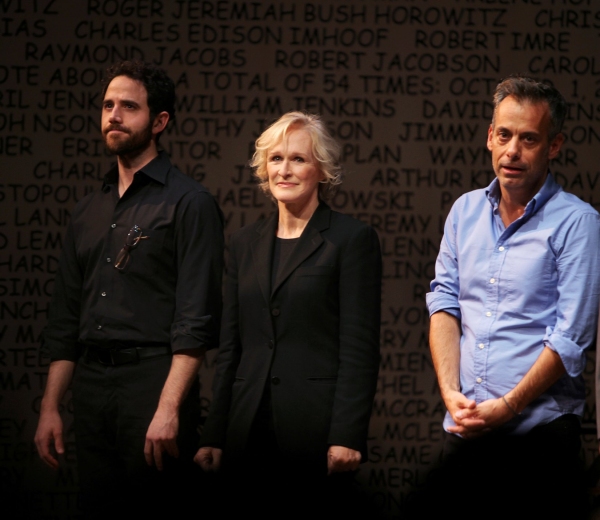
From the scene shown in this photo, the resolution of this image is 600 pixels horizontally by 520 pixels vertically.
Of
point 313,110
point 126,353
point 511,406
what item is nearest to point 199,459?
point 126,353

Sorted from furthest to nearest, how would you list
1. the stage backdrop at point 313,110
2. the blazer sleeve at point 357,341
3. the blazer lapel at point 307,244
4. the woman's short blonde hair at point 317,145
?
the stage backdrop at point 313,110, the woman's short blonde hair at point 317,145, the blazer lapel at point 307,244, the blazer sleeve at point 357,341

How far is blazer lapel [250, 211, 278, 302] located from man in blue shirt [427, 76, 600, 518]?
540 mm

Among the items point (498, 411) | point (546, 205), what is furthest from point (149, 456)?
point (546, 205)

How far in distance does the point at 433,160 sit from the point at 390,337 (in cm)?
87

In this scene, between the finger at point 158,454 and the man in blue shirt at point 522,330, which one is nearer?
the man in blue shirt at point 522,330

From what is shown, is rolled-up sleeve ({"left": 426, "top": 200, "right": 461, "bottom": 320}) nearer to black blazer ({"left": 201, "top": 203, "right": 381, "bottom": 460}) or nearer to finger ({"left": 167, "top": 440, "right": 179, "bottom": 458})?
black blazer ({"left": 201, "top": 203, "right": 381, "bottom": 460})

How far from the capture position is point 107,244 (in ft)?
10.0

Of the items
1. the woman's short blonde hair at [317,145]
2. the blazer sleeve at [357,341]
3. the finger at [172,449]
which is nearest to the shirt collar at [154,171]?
the woman's short blonde hair at [317,145]

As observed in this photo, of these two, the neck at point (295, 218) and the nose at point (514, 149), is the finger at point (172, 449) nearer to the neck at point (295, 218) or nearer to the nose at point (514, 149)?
the neck at point (295, 218)

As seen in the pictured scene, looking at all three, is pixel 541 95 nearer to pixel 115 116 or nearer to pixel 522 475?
pixel 522 475

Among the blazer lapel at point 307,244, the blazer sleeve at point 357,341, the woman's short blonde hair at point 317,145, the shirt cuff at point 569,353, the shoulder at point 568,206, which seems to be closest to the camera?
the shirt cuff at point 569,353

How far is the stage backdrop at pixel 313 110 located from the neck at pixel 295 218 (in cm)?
156

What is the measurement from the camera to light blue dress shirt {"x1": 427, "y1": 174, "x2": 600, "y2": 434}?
2.51 m

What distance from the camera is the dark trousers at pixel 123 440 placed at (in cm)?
291
